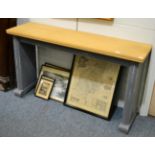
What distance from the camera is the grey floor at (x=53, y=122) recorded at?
79.6 inches

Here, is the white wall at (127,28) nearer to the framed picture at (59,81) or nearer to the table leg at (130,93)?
the table leg at (130,93)

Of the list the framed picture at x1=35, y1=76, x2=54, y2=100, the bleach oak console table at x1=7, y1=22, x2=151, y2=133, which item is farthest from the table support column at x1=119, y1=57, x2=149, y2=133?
the framed picture at x1=35, y1=76, x2=54, y2=100

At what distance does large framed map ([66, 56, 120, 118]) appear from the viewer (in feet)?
7.11

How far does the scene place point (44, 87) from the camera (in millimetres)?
2486

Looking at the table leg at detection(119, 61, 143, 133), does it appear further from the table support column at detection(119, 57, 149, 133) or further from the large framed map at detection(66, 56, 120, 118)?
the large framed map at detection(66, 56, 120, 118)

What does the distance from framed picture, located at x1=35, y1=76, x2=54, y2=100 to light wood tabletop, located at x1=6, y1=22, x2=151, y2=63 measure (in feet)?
1.77

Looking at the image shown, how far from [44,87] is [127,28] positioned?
3.41 feet

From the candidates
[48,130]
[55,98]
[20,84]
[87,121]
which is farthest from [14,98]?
[87,121]

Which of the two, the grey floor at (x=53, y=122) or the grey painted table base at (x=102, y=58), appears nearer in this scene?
the grey painted table base at (x=102, y=58)

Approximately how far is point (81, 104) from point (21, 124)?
59 cm

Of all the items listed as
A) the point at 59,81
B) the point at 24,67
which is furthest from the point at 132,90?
the point at 24,67

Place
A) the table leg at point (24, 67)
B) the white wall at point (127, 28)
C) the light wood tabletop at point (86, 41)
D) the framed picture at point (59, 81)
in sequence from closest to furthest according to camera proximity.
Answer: the light wood tabletop at point (86, 41) → the white wall at point (127, 28) → the table leg at point (24, 67) → the framed picture at point (59, 81)

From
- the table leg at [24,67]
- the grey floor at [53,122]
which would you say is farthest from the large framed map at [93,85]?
the table leg at [24,67]

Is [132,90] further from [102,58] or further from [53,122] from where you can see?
[53,122]
